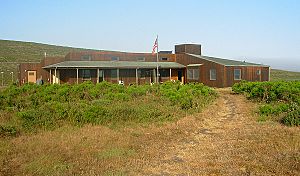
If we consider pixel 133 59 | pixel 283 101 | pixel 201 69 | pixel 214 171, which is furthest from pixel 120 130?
pixel 133 59

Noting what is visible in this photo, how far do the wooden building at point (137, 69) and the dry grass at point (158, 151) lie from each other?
20.8 meters

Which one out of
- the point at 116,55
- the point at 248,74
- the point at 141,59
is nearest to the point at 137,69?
the point at 141,59

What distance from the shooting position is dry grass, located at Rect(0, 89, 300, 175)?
24.1 feet

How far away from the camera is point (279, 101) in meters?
18.9

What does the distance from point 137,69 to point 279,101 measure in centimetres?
1945

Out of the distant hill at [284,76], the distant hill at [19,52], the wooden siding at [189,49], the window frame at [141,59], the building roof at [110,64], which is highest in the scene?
the distant hill at [19,52]

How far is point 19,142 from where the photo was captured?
31.7ft

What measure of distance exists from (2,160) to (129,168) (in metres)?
3.31

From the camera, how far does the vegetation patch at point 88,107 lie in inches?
477

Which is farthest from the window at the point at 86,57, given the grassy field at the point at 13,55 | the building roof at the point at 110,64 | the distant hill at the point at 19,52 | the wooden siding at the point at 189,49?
the distant hill at the point at 19,52

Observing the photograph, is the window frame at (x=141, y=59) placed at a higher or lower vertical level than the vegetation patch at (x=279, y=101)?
higher

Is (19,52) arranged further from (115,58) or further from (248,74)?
(248,74)

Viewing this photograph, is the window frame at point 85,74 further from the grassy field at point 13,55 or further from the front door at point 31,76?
the grassy field at point 13,55

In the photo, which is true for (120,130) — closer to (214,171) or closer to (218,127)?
(218,127)
